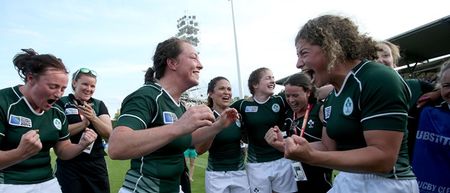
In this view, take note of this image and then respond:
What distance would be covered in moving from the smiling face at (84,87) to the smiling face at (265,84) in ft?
7.68

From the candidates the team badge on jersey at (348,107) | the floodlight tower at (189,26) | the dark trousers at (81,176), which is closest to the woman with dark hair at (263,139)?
the dark trousers at (81,176)

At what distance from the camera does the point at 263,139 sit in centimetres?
553

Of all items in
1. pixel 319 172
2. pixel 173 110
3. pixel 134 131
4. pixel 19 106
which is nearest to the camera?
pixel 134 131

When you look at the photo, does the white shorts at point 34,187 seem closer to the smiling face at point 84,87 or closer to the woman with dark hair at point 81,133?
the woman with dark hair at point 81,133

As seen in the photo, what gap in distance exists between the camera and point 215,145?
5.55m

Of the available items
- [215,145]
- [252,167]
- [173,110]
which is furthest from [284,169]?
[173,110]

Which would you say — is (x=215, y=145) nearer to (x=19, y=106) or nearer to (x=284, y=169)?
(x=284, y=169)

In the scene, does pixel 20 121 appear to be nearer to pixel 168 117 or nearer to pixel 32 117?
pixel 32 117

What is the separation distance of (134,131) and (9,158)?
139 cm

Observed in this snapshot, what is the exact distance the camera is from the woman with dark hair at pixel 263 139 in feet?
17.7

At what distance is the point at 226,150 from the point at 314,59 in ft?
10.3

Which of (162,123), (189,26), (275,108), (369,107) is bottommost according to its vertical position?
(275,108)

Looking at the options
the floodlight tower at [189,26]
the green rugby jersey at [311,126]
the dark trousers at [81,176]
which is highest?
the floodlight tower at [189,26]

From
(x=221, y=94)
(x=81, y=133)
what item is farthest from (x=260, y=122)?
(x=81, y=133)
